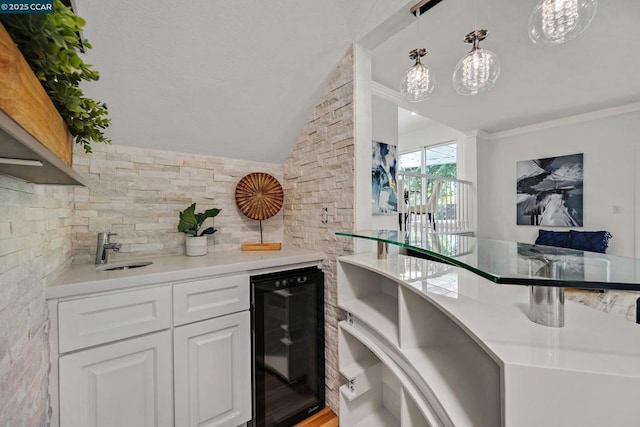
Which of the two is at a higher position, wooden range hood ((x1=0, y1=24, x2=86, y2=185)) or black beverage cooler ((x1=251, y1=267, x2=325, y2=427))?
wooden range hood ((x1=0, y1=24, x2=86, y2=185))

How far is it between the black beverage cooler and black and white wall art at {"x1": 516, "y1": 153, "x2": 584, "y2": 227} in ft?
15.7

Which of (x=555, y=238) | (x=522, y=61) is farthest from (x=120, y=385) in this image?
(x=555, y=238)

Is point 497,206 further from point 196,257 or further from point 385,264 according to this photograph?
point 196,257

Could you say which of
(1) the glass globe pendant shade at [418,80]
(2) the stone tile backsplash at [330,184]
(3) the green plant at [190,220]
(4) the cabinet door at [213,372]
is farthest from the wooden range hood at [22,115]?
(1) the glass globe pendant shade at [418,80]

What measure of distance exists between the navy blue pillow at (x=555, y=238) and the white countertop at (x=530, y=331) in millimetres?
4427

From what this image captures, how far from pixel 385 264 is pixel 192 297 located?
106 centimetres

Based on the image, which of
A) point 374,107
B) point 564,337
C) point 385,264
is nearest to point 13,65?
point 564,337

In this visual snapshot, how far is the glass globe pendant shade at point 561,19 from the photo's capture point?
0.91 metres

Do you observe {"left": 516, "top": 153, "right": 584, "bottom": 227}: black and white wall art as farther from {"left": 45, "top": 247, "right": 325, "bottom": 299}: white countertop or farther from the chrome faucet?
the chrome faucet

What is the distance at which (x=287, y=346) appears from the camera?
5.36 ft

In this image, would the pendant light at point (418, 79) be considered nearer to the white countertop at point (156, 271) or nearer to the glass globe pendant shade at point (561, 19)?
the glass globe pendant shade at point (561, 19)

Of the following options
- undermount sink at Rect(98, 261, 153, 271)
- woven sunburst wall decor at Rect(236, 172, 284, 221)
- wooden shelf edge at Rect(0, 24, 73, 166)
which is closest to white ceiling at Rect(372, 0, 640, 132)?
woven sunburst wall decor at Rect(236, 172, 284, 221)

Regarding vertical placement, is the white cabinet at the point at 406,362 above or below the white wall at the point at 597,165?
below

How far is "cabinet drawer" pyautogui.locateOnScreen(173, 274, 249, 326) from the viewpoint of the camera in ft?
4.30
